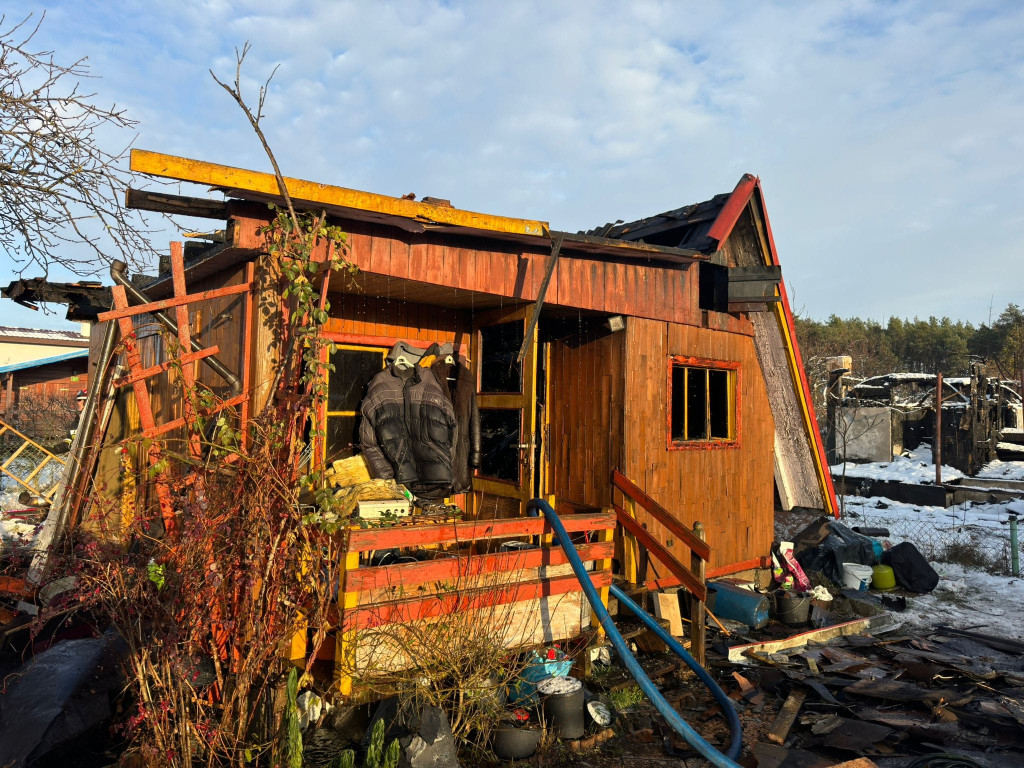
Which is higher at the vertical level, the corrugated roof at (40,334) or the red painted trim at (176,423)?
the corrugated roof at (40,334)

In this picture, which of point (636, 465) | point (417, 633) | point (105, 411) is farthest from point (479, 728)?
point (105, 411)

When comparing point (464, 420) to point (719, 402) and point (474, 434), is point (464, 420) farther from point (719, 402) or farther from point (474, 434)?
point (719, 402)

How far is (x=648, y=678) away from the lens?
4301mm

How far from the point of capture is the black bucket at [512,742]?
4102mm

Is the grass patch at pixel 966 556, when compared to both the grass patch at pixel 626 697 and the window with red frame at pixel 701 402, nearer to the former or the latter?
the window with red frame at pixel 701 402

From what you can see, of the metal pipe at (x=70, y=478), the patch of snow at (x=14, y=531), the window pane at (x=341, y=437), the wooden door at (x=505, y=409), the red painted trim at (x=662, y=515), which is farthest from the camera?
the patch of snow at (x=14, y=531)

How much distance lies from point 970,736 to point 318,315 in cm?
553

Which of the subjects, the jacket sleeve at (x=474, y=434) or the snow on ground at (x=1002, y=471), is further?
the snow on ground at (x=1002, y=471)

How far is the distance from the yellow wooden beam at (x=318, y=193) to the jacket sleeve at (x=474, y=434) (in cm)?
192

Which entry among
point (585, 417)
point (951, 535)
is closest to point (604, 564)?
point (585, 417)

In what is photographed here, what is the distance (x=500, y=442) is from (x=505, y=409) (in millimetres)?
379

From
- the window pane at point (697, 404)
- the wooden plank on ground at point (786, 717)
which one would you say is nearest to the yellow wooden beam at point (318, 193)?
the window pane at point (697, 404)

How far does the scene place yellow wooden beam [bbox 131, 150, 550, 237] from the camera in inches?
160

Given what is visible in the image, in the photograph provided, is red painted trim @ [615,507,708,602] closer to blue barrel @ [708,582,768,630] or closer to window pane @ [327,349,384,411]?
blue barrel @ [708,582,768,630]
